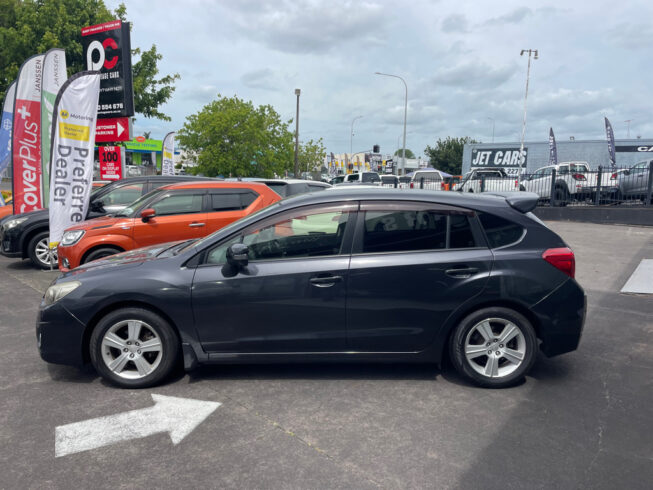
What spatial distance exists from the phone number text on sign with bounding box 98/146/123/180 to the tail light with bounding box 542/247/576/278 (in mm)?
→ 13342

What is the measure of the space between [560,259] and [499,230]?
52 centimetres

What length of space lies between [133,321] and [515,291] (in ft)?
9.81

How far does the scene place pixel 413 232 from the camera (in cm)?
412

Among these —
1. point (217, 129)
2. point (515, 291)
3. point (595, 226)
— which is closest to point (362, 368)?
point (515, 291)

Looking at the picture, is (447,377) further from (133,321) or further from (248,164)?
(248,164)

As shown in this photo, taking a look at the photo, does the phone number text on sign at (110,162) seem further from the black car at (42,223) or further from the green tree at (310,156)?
the green tree at (310,156)

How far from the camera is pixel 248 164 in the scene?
2998 cm

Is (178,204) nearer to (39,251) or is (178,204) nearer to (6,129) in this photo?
(39,251)

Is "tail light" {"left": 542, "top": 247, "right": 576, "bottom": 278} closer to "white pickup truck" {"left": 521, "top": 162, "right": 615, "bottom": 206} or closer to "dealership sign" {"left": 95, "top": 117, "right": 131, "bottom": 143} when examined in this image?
"dealership sign" {"left": 95, "top": 117, "right": 131, "bottom": 143}

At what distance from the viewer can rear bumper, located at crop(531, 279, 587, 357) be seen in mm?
4012

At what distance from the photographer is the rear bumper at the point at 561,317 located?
401 cm

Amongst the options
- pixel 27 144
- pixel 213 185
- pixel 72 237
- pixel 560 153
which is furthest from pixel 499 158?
pixel 72 237

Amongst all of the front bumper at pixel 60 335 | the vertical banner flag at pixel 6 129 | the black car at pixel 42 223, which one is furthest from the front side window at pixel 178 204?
the vertical banner flag at pixel 6 129

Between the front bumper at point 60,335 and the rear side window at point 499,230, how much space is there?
130 inches
